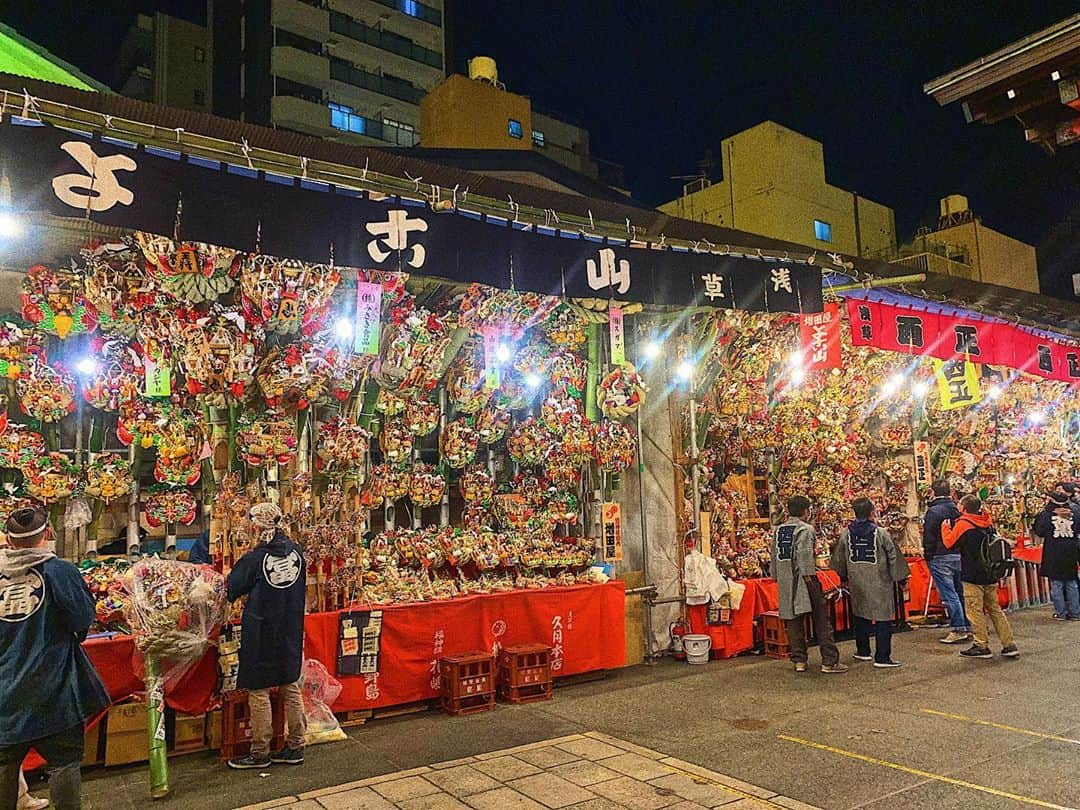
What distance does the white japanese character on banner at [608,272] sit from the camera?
748 cm

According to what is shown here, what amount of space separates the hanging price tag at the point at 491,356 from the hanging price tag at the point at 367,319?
4.27ft

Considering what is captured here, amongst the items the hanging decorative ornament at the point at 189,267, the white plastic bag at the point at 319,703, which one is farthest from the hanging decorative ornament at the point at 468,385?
the white plastic bag at the point at 319,703

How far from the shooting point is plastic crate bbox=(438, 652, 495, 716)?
6852 mm

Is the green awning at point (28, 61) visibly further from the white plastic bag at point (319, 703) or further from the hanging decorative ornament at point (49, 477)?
the white plastic bag at point (319, 703)

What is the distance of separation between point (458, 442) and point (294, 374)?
1863mm

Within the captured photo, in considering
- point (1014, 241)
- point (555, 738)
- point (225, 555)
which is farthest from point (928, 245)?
point (225, 555)

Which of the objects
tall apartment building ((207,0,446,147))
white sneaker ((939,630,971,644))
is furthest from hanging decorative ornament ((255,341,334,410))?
tall apartment building ((207,0,446,147))

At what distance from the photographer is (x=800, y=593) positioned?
840 centimetres

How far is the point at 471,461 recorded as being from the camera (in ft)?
26.4

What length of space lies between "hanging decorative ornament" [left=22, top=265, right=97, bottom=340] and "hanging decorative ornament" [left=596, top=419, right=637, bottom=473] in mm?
4900

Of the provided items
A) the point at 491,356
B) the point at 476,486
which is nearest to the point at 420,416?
the point at 491,356

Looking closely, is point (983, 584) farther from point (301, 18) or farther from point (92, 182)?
point (301, 18)

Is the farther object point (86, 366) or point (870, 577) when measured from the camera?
point (870, 577)

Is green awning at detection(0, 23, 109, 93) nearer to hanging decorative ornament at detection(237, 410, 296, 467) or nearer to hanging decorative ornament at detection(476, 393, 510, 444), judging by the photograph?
hanging decorative ornament at detection(237, 410, 296, 467)
